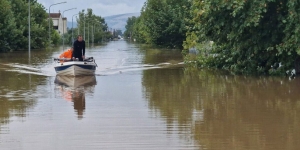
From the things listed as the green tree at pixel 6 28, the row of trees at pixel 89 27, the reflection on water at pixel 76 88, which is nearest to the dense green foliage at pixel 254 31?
the reflection on water at pixel 76 88

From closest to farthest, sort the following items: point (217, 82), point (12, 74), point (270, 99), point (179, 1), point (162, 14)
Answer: point (270, 99), point (217, 82), point (12, 74), point (162, 14), point (179, 1)

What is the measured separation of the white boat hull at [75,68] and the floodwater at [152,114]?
1.27 metres

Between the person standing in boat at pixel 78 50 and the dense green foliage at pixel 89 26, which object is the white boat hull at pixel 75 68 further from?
the dense green foliage at pixel 89 26

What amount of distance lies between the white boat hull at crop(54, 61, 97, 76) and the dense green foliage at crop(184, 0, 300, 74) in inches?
194

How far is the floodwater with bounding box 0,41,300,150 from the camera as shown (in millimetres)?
10594

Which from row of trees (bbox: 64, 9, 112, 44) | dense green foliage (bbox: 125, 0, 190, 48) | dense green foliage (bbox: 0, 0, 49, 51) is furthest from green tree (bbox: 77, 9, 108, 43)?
dense green foliage (bbox: 125, 0, 190, 48)

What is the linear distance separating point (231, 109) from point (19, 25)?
183ft

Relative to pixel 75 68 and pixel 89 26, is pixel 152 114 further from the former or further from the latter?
pixel 89 26

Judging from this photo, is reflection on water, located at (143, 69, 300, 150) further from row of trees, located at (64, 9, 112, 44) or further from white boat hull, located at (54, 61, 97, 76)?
row of trees, located at (64, 9, 112, 44)

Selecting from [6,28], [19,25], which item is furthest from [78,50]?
[19,25]

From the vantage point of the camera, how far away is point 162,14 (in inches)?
2453

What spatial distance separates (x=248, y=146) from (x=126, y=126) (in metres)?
2.98

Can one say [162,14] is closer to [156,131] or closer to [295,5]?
[295,5]

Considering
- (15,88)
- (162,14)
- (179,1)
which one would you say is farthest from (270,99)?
(179,1)
